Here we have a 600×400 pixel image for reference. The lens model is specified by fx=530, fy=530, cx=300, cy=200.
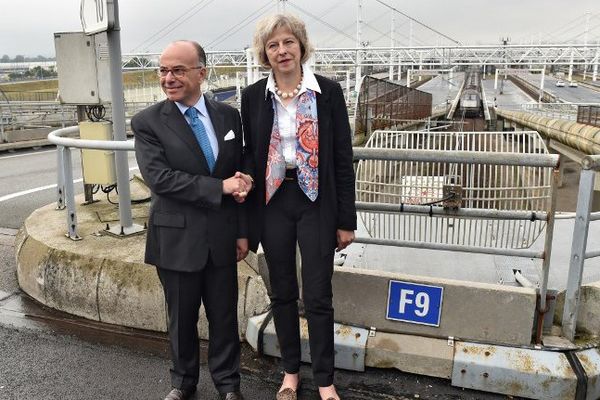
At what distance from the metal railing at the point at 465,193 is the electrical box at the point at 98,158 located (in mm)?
2663

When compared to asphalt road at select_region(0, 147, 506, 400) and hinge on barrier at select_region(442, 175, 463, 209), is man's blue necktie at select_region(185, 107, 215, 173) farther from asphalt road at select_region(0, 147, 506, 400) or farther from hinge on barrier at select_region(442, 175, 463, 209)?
hinge on barrier at select_region(442, 175, 463, 209)

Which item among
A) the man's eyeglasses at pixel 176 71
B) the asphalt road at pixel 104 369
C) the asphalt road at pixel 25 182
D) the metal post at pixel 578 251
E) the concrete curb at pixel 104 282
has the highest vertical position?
the man's eyeglasses at pixel 176 71

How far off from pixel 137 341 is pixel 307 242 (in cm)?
169

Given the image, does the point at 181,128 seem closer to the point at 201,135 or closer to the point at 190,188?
the point at 201,135

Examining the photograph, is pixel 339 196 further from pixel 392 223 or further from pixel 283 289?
pixel 392 223

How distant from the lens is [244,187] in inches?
105

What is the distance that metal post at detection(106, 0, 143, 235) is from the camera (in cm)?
432

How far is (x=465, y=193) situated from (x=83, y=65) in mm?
3806

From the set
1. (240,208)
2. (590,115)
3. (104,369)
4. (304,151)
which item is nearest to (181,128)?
(240,208)

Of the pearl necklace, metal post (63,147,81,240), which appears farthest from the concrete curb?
the pearl necklace

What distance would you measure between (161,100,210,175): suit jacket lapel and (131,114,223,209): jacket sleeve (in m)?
0.09

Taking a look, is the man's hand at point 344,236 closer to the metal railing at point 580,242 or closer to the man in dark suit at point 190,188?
the man in dark suit at point 190,188

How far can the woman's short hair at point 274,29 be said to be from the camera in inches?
103

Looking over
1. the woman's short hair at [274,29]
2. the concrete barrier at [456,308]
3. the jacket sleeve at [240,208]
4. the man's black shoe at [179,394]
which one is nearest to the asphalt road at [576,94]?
the concrete barrier at [456,308]
